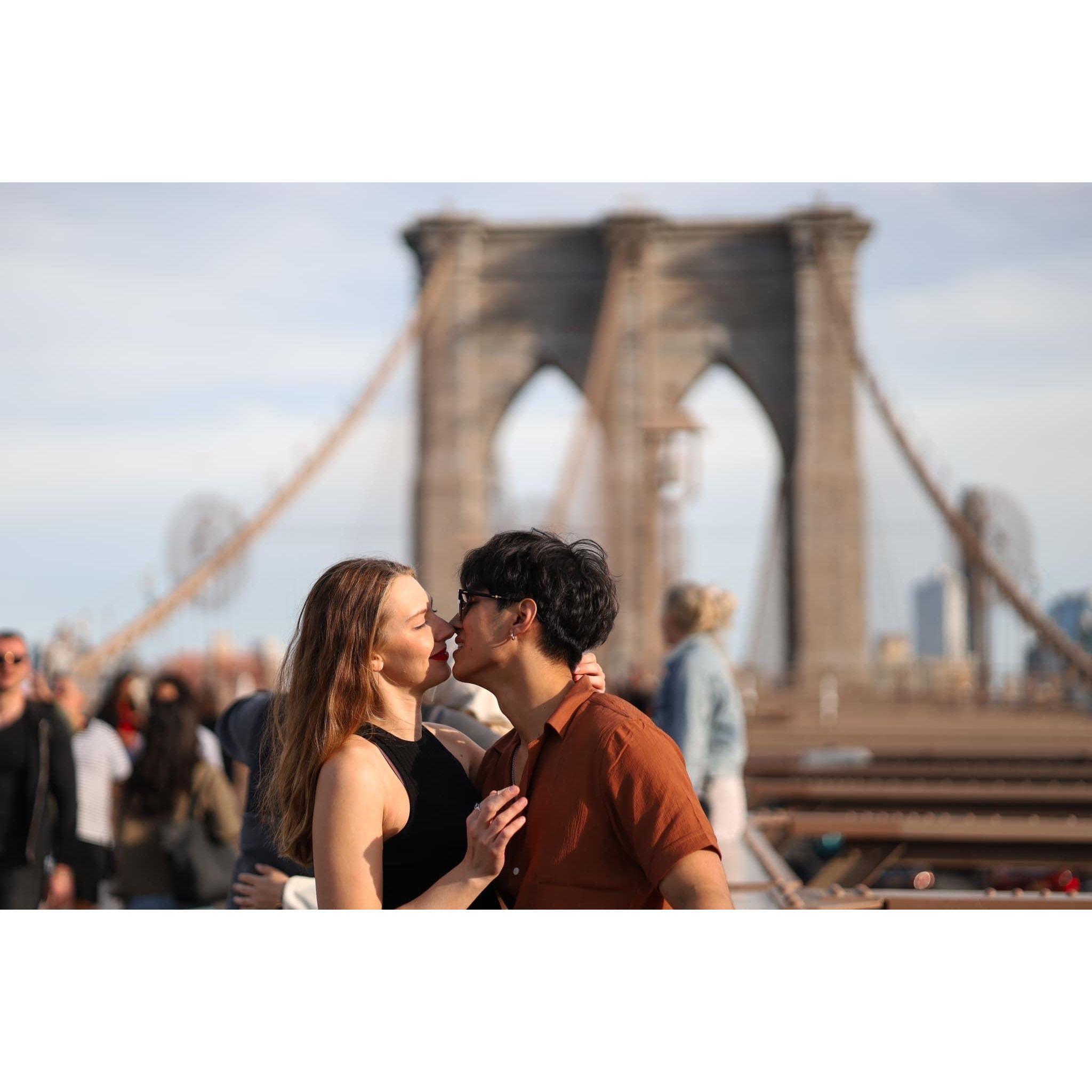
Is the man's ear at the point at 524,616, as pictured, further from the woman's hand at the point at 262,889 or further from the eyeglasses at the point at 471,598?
the woman's hand at the point at 262,889

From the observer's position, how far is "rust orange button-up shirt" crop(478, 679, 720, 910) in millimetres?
1715

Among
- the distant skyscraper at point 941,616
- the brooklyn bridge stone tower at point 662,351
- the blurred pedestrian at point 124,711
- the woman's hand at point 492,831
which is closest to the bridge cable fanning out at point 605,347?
the brooklyn bridge stone tower at point 662,351

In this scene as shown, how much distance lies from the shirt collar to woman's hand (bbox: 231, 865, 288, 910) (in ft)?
1.69

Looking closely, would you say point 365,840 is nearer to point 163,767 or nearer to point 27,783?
point 27,783

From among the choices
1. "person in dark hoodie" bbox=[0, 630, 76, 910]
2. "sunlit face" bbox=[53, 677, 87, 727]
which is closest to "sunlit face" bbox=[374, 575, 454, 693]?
"person in dark hoodie" bbox=[0, 630, 76, 910]

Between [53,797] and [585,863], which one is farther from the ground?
[585,863]

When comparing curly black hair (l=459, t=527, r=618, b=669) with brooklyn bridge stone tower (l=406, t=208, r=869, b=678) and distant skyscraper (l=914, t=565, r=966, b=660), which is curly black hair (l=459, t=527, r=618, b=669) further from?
brooklyn bridge stone tower (l=406, t=208, r=869, b=678)

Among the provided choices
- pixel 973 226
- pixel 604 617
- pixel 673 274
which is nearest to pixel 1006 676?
pixel 673 274

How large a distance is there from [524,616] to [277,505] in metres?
20.2

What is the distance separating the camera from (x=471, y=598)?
1.91 metres

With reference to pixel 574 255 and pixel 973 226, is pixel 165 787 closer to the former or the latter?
pixel 973 226

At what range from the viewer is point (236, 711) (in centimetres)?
248
